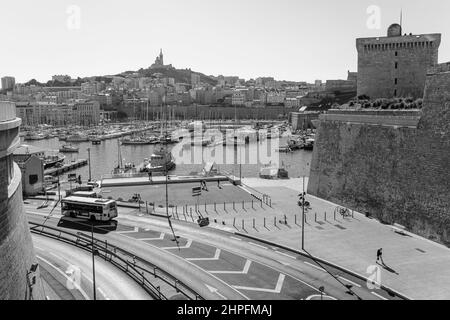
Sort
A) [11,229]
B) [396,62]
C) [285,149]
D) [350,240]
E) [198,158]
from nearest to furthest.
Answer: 1. [11,229]
2. [350,240]
3. [396,62]
4. [198,158]
5. [285,149]

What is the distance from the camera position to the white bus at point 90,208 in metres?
25.4

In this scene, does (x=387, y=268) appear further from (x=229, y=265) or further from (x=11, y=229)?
(x=11, y=229)

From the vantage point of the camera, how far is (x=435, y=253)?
749 inches

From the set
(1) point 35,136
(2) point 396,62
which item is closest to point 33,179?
(2) point 396,62

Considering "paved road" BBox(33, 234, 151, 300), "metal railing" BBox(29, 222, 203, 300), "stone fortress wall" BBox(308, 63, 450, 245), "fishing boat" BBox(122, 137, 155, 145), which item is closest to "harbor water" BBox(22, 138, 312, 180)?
"fishing boat" BBox(122, 137, 155, 145)

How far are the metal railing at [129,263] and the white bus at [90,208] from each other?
7.16 ft

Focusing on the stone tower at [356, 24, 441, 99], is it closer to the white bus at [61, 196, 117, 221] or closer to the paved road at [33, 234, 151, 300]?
the white bus at [61, 196, 117, 221]

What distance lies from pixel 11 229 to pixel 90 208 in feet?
47.0

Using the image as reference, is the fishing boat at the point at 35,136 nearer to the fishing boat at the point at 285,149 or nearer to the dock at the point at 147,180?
the fishing boat at the point at 285,149

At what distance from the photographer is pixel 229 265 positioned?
1827 cm

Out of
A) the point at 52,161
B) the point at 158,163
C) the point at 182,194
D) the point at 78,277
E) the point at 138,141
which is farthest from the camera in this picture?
the point at 138,141

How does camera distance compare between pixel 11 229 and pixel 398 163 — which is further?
pixel 398 163

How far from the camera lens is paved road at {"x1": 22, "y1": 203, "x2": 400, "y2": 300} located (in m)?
15.7

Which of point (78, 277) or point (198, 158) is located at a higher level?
point (78, 277)
